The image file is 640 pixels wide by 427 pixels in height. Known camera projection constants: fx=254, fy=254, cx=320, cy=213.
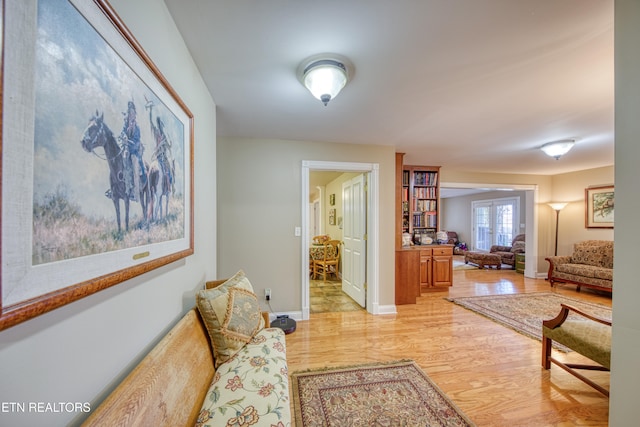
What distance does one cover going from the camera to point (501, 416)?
175 centimetres

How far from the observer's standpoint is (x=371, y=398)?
191cm

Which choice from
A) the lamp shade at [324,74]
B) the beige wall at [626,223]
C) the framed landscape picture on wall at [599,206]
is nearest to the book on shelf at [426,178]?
the framed landscape picture on wall at [599,206]

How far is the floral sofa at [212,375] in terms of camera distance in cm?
83

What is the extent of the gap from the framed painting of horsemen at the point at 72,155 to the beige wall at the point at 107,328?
8cm

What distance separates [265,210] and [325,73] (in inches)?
79.6

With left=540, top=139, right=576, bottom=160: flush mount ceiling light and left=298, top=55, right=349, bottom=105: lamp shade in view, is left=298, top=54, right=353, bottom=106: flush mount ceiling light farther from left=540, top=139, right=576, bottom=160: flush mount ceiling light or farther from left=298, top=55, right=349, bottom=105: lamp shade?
left=540, top=139, right=576, bottom=160: flush mount ceiling light

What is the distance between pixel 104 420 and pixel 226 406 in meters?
0.59

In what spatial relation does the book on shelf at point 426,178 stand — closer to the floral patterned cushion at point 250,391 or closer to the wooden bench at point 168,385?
the floral patterned cushion at point 250,391

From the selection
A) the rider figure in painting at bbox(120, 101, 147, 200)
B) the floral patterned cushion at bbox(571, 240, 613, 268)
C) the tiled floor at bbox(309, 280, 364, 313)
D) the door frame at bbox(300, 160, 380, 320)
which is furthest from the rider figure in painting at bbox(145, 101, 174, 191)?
the floral patterned cushion at bbox(571, 240, 613, 268)

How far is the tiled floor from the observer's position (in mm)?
3853

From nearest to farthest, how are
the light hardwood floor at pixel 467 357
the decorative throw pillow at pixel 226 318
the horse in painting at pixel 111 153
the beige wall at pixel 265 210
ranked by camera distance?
the horse in painting at pixel 111 153 → the decorative throw pillow at pixel 226 318 → the light hardwood floor at pixel 467 357 → the beige wall at pixel 265 210

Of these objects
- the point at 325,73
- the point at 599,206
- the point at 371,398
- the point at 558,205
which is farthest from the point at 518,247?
the point at 325,73

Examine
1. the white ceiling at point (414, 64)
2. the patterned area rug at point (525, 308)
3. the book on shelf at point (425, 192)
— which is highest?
the white ceiling at point (414, 64)

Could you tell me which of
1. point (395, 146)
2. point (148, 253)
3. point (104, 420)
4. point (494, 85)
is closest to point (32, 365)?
point (104, 420)
